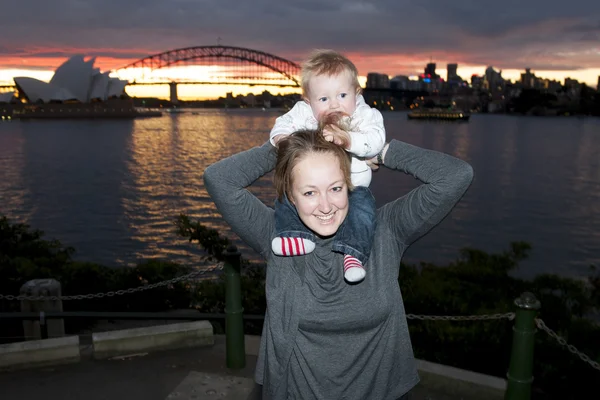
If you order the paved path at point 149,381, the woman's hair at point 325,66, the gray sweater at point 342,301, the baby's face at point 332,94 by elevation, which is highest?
the woman's hair at point 325,66

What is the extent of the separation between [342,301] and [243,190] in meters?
0.53

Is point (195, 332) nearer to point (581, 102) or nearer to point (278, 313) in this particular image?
point (278, 313)

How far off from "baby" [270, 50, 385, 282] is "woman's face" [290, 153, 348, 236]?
2.3 inches

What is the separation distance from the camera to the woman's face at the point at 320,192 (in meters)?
1.93

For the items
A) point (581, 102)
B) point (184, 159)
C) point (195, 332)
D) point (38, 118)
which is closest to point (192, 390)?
point (195, 332)

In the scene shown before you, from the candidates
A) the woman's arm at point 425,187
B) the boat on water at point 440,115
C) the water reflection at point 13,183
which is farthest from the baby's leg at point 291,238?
the boat on water at point 440,115

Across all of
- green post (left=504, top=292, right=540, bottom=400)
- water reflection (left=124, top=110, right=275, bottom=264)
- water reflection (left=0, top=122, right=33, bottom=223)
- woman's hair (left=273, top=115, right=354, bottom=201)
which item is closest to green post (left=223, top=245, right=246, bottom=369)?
green post (left=504, top=292, right=540, bottom=400)

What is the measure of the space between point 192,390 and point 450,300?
4040 millimetres

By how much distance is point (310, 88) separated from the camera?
7.75 feet

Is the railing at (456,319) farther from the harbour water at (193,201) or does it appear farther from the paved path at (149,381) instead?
the harbour water at (193,201)

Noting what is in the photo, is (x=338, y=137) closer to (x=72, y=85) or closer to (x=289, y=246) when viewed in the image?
(x=289, y=246)

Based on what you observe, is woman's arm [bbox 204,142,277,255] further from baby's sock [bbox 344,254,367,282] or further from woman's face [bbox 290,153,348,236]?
baby's sock [bbox 344,254,367,282]

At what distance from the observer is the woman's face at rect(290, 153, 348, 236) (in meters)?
1.93

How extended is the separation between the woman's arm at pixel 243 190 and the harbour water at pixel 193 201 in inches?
569
